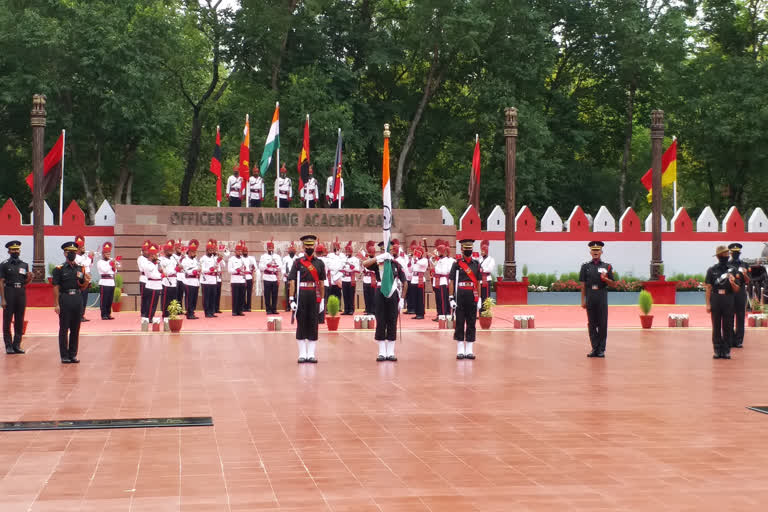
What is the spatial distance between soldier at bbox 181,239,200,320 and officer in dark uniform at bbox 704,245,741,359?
12217mm

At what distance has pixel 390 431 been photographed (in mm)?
9227

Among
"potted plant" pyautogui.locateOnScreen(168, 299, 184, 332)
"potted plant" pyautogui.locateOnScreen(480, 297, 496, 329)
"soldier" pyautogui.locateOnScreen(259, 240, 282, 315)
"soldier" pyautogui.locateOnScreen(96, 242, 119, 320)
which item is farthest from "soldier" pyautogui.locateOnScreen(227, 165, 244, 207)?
"potted plant" pyautogui.locateOnScreen(480, 297, 496, 329)

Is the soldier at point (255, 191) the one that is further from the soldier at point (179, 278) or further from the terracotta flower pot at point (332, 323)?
the terracotta flower pot at point (332, 323)

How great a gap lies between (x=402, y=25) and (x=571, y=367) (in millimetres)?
30475

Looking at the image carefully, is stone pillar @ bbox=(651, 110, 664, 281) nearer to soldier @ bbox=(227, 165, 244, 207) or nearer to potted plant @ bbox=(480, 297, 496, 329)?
potted plant @ bbox=(480, 297, 496, 329)

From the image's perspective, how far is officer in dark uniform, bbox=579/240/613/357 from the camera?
15.4 m

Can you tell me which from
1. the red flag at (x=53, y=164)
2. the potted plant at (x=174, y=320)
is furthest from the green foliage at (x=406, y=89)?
the potted plant at (x=174, y=320)

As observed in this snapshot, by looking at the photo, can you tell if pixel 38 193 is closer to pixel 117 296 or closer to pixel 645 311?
pixel 117 296

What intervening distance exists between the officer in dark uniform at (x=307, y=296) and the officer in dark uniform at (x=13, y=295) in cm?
451

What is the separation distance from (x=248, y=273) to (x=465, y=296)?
459 inches

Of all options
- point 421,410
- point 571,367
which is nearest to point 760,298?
point 571,367

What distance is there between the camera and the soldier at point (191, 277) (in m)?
23.2

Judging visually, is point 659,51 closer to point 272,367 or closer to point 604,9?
point 604,9

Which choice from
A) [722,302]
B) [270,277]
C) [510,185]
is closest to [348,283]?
[270,277]
